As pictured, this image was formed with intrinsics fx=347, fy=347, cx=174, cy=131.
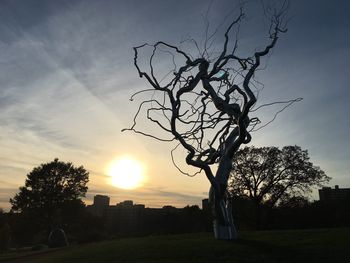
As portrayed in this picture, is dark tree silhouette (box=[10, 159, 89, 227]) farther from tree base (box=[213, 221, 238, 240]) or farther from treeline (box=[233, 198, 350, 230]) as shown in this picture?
tree base (box=[213, 221, 238, 240])

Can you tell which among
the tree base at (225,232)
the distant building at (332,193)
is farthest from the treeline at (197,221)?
the tree base at (225,232)

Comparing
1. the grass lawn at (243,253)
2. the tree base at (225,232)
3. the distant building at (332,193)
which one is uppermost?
the distant building at (332,193)

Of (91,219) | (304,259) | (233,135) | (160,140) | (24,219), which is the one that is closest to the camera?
(304,259)

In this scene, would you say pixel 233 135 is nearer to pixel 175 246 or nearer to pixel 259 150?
pixel 175 246

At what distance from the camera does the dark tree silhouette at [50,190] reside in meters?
48.7

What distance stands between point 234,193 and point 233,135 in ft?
77.6

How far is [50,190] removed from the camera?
163 ft

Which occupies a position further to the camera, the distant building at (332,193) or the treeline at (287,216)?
the distant building at (332,193)

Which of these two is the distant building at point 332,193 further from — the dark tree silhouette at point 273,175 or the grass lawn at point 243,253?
the grass lawn at point 243,253

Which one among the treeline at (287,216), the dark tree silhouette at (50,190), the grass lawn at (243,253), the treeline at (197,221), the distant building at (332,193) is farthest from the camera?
the distant building at (332,193)

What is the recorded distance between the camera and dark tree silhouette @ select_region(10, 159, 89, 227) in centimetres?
4872

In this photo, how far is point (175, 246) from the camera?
15.7 m

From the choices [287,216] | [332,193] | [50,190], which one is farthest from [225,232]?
[332,193]

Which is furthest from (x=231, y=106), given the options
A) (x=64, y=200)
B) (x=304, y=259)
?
(x=64, y=200)
